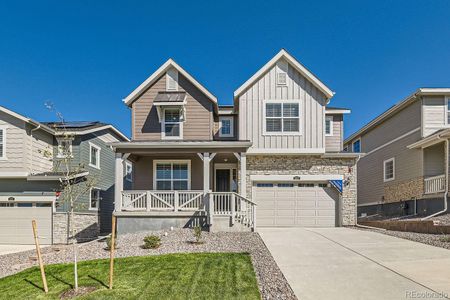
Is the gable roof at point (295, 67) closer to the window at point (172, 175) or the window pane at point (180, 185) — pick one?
the window at point (172, 175)

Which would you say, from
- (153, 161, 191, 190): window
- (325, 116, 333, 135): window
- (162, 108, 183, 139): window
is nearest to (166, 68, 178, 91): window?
(162, 108, 183, 139): window

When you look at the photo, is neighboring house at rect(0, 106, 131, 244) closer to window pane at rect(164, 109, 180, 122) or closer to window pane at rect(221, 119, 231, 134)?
window pane at rect(164, 109, 180, 122)

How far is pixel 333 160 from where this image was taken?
1608 cm

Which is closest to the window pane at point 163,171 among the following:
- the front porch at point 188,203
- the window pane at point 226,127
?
the front porch at point 188,203

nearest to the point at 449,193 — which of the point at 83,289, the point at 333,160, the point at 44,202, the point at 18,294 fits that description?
the point at 333,160

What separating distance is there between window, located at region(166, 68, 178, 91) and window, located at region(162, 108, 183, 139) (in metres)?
1.09

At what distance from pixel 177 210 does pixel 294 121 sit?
6.72 m

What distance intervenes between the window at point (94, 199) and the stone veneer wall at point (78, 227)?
1.63 feet

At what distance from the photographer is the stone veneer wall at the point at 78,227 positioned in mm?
16781

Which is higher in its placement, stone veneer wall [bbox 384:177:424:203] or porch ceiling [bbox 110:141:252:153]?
porch ceiling [bbox 110:141:252:153]

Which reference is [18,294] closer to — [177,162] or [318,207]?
[177,162]

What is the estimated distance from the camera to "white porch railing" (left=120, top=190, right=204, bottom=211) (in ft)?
46.1

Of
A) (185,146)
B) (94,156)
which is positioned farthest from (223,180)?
(94,156)

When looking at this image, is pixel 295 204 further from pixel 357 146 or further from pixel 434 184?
pixel 357 146
